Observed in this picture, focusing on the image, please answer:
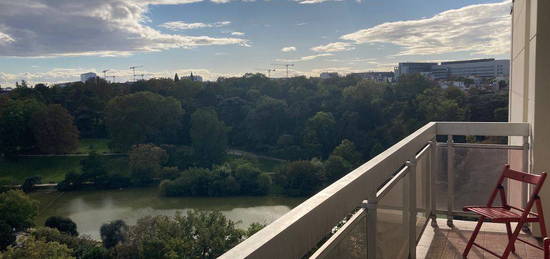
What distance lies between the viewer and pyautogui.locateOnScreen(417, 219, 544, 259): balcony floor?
11.9ft

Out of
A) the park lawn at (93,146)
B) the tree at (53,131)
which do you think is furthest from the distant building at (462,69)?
the tree at (53,131)

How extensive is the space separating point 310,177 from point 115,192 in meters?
18.9

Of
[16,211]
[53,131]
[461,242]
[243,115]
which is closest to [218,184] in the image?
[16,211]

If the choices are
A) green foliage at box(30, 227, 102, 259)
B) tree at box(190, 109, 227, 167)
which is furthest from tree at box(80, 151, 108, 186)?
green foliage at box(30, 227, 102, 259)

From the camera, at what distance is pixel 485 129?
14.1 feet

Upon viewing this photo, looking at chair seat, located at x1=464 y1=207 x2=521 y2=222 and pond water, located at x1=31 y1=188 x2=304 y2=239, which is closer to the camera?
chair seat, located at x1=464 y1=207 x2=521 y2=222

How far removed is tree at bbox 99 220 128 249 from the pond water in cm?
180

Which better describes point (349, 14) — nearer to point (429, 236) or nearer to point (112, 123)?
point (112, 123)

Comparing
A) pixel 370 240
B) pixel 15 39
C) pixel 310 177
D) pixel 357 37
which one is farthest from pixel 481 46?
pixel 370 240

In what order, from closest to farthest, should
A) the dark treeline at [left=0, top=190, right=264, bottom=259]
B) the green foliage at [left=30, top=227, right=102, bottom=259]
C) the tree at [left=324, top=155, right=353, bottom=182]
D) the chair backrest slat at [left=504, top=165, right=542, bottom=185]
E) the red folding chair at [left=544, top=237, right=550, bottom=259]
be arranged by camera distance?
the red folding chair at [left=544, top=237, right=550, bottom=259], the chair backrest slat at [left=504, top=165, right=542, bottom=185], the dark treeline at [left=0, top=190, right=264, bottom=259], the green foliage at [left=30, top=227, right=102, bottom=259], the tree at [left=324, top=155, right=353, bottom=182]

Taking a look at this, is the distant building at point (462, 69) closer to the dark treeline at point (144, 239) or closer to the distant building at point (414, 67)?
the distant building at point (414, 67)

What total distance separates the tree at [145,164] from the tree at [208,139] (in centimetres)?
462

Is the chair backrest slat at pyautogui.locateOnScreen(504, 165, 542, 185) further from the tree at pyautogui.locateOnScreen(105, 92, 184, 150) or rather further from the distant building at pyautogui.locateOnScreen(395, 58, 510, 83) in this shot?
the tree at pyautogui.locateOnScreen(105, 92, 184, 150)

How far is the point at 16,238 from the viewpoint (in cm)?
3625
